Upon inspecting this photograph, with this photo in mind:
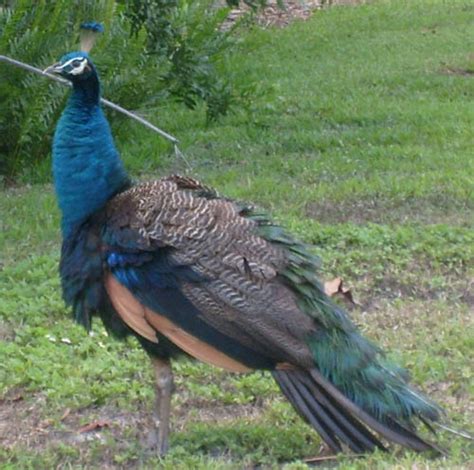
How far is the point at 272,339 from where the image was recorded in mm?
3969

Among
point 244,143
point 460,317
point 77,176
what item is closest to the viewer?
point 77,176

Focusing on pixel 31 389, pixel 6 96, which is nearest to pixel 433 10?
pixel 6 96

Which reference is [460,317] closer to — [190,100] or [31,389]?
[31,389]

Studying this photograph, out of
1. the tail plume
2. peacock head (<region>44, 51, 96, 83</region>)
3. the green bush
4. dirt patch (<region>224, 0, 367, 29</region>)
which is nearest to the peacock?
the tail plume

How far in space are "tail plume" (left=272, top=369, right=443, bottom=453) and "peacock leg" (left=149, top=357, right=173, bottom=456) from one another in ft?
1.80

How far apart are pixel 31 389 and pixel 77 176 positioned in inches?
45.2

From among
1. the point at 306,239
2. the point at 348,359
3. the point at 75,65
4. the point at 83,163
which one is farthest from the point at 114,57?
the point at 348,359

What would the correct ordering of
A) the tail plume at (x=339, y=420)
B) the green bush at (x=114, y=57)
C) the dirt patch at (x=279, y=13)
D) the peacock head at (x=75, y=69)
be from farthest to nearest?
1. the dirt patch at (x=279, y=13)
2. the green bush at (x=114, y=57)
3. the peacock head at (x=75, y=69)
4. the tail plume at (x=339, y=420)

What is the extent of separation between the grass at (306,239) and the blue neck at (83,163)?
0.92 m

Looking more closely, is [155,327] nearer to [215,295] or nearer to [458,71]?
[215,295]

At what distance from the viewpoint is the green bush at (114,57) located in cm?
855

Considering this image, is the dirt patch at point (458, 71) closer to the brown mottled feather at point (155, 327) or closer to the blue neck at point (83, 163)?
the blue neck at point (83, 163)

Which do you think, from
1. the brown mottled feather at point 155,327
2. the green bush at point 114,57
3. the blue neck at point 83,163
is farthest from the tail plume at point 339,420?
the green bush at point 114,57

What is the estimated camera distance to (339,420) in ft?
13.1
